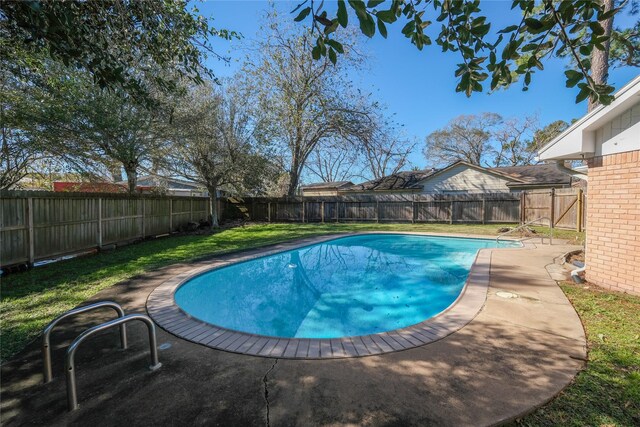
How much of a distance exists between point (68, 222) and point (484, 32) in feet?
33.0

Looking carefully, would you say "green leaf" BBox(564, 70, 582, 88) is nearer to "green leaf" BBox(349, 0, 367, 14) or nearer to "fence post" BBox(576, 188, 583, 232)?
"green leaf" BBox(349, 0, 367, 14)

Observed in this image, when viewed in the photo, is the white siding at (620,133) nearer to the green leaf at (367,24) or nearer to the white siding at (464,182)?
the green leaf at (367,24)

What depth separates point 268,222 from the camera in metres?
19.8

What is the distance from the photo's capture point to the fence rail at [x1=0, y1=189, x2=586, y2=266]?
6.67 m

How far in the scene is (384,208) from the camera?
62.4 feet

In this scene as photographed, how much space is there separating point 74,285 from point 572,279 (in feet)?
30.8

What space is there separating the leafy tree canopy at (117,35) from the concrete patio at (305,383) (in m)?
2.96

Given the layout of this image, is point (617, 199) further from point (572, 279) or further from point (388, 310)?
point (388, 310)

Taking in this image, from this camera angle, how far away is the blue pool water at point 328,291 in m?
4.93

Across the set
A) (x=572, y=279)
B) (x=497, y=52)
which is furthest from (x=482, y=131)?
(x=497, y=52)

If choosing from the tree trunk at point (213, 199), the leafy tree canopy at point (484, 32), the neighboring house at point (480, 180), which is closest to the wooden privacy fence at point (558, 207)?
the neighboring house at point (480, 180)

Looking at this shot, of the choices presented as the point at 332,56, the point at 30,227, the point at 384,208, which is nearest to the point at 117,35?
the point at 332,56

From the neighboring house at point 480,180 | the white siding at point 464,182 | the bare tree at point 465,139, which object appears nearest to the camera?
the neighboring house at point 480,180

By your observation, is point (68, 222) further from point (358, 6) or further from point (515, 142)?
point (515, 142)
